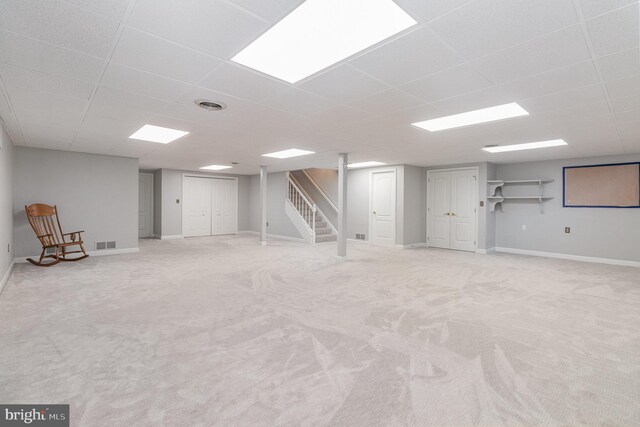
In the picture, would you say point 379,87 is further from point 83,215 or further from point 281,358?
point 83,215

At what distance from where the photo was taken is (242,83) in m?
2.86

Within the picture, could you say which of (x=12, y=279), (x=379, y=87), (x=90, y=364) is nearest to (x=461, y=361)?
(x=379, y=87)

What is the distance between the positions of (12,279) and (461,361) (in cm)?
614

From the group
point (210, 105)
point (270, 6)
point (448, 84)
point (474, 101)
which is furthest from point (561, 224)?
point (270, 6)

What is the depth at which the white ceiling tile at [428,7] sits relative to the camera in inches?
68.4

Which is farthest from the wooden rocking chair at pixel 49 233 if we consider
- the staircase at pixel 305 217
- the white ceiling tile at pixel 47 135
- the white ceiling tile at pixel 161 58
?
the staircase at pixel 305 217

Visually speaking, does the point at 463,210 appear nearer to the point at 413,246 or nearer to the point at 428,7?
the point at 413,246

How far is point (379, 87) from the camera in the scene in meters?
2.94

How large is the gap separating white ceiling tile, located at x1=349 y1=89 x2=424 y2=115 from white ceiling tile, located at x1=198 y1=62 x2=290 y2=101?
0.91m

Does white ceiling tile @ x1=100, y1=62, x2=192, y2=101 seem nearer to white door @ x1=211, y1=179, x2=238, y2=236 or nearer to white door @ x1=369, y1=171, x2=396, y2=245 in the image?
white door @ x1=369, y1=171, x2=396, y2=245

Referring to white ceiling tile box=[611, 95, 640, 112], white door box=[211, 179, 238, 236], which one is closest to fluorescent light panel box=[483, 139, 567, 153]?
white ceiling tile box=[611, 95, 640, 112]

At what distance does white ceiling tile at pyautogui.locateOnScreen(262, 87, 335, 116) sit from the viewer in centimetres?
313

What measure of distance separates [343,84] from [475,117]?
2123 mm

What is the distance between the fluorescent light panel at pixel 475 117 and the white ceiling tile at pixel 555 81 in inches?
16.8
